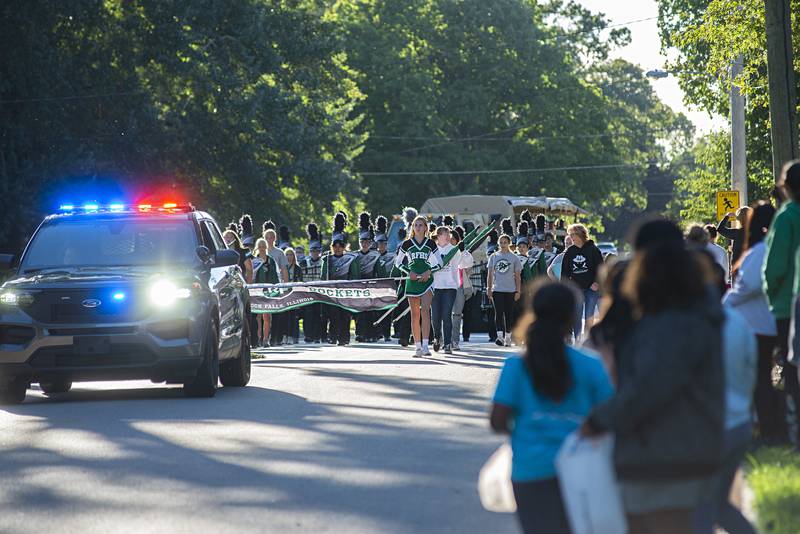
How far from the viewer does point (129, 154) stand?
160ft

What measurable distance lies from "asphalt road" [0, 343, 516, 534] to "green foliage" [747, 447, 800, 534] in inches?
51.5

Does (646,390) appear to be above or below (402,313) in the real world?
above

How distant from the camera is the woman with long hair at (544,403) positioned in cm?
561

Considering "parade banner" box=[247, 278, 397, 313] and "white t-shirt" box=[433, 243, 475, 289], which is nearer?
"white t-shirt" box=[433, 243, 475, 289]

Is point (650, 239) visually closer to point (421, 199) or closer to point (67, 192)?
point (67, 192)

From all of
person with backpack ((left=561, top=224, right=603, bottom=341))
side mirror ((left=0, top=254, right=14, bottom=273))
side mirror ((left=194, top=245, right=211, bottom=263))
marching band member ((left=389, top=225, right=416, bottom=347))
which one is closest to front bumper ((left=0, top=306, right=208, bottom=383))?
side mirror ((left=0, top=254, right=14, bottom=273))

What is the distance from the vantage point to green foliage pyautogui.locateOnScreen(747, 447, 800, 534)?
7.79 m

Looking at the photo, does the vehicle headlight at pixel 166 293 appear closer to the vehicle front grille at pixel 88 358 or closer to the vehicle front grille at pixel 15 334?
the vehicle front grille at pixel 88 358

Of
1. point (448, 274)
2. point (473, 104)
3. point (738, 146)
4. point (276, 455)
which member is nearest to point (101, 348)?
point (276, 455)

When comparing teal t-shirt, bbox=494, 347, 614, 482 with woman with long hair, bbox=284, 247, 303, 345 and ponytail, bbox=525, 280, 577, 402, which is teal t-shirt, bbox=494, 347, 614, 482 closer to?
ponytail, bbox=525, 280, 577, 402

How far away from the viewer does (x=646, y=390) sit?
507 cm

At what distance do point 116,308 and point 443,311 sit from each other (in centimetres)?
850

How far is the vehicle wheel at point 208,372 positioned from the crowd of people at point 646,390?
913 cm

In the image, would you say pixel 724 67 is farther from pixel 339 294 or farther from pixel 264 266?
pixel 264 266
